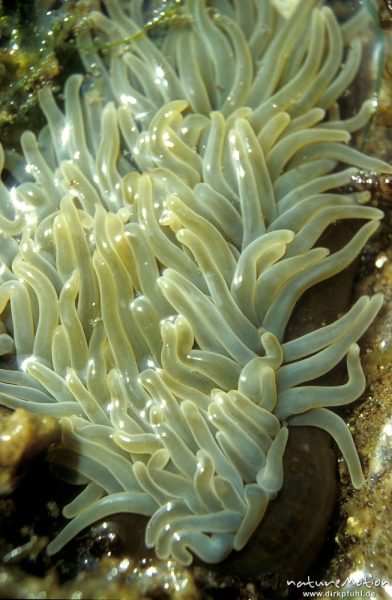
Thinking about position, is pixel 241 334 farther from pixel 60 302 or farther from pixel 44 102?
pixel 44 102

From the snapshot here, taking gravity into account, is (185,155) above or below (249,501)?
above

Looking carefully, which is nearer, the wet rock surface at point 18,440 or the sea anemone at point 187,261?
the wet rock surface at point 18,440

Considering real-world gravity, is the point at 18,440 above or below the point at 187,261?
above

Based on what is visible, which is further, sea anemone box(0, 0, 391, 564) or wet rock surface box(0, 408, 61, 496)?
sea anemone box(0, 0, 391, 564)

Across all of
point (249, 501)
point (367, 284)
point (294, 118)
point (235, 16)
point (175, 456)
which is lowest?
point (367, 284)

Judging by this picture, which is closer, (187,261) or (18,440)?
(18,440)

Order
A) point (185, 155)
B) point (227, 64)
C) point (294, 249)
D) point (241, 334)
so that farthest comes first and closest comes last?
point (227, 64), point (185, 155), point (294, 249), point (241, 334)

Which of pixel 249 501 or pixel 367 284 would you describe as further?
pixel 367 284

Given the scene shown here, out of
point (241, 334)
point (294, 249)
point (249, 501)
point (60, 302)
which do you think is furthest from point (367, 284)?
point (60, 302)
